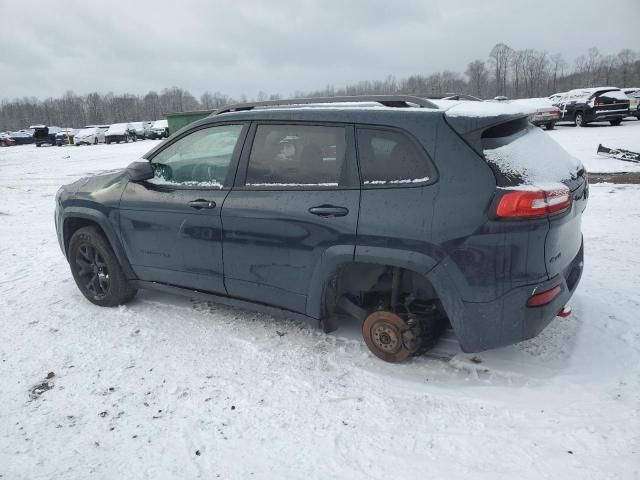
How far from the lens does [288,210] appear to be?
329 centimetres

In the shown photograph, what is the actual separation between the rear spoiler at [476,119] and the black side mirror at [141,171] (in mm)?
2476

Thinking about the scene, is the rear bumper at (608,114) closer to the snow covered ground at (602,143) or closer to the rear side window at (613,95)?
the rear side window at (613,95)

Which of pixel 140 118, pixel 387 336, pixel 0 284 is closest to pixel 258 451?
pixel 387 336

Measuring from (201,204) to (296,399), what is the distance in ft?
5.42

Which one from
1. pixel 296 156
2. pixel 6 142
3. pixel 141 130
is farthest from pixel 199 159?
pixel 6 142

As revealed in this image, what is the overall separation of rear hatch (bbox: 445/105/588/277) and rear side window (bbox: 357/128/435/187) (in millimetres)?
282

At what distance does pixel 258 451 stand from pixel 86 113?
470 ft

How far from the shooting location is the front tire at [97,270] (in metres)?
4.34

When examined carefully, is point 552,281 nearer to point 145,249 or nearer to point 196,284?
point 196,284

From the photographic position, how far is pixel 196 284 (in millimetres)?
3914

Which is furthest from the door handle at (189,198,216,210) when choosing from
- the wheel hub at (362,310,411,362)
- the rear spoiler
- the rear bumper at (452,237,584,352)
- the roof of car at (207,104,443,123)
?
the rear bumper at (452,237,584,352)

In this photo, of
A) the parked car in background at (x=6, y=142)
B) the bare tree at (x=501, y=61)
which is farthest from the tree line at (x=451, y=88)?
the parked car in background at (x=6, y=142)

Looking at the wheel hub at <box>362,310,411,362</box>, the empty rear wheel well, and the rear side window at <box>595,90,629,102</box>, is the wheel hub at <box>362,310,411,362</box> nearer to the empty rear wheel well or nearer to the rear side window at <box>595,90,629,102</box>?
the empty rear wheel well

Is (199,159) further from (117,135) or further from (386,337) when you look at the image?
(117,135)
